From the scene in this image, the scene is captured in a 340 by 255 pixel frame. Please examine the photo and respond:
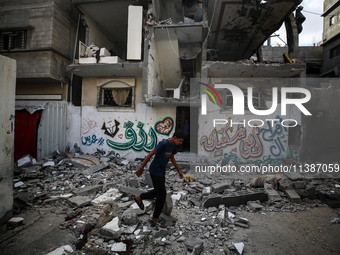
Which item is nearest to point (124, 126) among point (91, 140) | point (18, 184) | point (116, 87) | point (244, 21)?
point (91, 140)

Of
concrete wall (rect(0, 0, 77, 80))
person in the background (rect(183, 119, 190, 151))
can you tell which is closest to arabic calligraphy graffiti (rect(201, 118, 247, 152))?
person in the background (rect(183, 119, 190, 151))

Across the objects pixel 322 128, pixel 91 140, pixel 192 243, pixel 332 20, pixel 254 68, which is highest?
pixel 332 20

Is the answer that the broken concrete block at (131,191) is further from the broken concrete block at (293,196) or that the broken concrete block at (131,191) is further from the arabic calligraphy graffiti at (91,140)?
the arabic calligraphy graffiti at (91,140)

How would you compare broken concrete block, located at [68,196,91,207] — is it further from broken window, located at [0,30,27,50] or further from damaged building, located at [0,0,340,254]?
broken window, located at [0,30,27,50]

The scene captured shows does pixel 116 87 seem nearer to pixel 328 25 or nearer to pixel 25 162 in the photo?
pixel 25 162

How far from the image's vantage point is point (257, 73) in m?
8.21

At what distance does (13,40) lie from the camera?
28.9ft

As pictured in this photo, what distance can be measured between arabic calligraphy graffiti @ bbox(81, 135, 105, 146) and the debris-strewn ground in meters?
3.22

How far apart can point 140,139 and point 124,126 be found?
97cm

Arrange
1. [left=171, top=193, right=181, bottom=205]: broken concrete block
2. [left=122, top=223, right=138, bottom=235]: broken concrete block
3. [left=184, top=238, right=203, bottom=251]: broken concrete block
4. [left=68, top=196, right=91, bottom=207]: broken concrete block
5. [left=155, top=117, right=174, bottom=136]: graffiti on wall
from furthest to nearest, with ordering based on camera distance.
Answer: [left=155, top=117, right=174, bottom=136]: graffiti on wall, [left=171, top=193, right=181, bottom=205]: broken concrete block, [left=68, top=196, right=91, bottom=207]: broken concrete block, [left=122, top=223, right=138, bottom=235]: broken concrete block, [left=184, top=238, right=203, bottom=251]: broken concrete block

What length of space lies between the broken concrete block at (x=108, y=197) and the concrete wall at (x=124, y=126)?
3.96 metres

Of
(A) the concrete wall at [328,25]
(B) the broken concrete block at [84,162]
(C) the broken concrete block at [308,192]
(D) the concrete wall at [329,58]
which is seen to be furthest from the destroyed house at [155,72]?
(A) the concrete wall at [328,25]

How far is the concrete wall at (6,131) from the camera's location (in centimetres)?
308

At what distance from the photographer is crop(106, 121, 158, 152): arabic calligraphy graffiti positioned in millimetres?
8695
